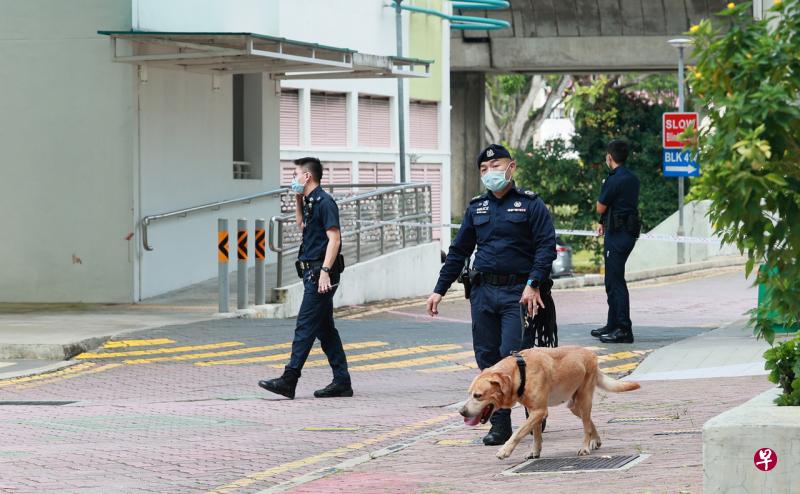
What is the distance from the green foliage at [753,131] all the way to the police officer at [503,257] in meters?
3.00

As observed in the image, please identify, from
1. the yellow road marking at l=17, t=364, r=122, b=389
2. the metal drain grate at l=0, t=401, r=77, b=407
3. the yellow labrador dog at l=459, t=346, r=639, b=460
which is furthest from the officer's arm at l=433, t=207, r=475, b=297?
the yellow road marking at l=17, t=364, r=122, b=389

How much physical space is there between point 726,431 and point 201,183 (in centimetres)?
1657

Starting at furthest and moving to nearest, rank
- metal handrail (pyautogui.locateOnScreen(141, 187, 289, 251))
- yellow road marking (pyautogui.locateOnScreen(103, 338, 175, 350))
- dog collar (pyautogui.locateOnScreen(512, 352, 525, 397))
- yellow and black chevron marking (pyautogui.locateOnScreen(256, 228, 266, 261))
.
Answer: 1. metal handrail (pyautogui.locateOnScreen(141, 187, 289, 251))
2. yellow and black chevron marking (pyautogui.locateOnScreen(256, 228, 266, 261))
3. yellow road marking (pyautogui.locateOnScreen(103, 338, 175, 350))
4. dog collar (pyautogui.locateOnScreen(512, 352, 525, 397))

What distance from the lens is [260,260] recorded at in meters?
19.2

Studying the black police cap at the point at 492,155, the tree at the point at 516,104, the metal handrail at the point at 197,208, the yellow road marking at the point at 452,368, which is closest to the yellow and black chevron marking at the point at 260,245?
the metal handrail at the point at 197,208

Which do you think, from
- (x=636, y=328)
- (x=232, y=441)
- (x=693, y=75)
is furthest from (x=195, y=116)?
(x=693, y=75)

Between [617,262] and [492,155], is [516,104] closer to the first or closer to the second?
[617,262]

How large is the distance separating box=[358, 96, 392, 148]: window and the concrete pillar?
19.3 ft

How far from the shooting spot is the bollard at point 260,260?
62.8 feet

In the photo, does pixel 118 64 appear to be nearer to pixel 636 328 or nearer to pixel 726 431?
pixel 636 328

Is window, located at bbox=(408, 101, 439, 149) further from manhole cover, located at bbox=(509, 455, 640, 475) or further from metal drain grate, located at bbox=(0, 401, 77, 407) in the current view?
manhole cover, located at bbox=(509, 455, 640, 475)

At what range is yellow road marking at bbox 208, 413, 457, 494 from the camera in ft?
28.3

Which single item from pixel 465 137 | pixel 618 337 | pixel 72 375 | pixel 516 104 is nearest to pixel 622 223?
pixel 618 337

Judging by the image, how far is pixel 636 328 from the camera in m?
18.2
